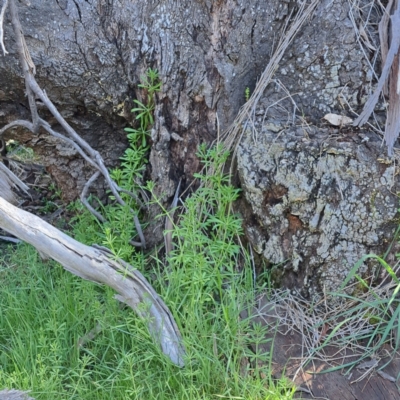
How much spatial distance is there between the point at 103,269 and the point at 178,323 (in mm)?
471

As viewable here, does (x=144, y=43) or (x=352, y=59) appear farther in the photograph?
(x=144, y=43)

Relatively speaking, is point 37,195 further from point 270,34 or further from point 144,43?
point 270,34

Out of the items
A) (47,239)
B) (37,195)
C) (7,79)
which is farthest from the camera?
(37,195)

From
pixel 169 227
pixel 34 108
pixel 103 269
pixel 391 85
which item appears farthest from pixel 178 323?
pixel 391 85

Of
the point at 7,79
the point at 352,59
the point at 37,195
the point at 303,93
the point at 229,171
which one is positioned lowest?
the point at 37,195

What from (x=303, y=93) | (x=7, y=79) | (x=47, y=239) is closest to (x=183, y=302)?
(x=47, y=239)

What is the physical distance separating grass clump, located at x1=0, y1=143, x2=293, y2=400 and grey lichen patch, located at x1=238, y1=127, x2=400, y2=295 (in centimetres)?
19

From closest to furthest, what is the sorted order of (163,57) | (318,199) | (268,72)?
1. (318,199)
2. (268,72)
3. (163,57)

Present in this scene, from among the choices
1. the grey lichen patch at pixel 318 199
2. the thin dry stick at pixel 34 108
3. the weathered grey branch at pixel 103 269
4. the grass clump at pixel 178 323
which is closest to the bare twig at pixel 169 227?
the grass clump at pixel 178 323

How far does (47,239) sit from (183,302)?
0.77 m

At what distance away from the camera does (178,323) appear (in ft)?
9.04

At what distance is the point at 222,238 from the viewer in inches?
119

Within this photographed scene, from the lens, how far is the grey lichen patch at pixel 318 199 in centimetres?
270

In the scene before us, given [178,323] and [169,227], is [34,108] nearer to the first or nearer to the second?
[169,227]
